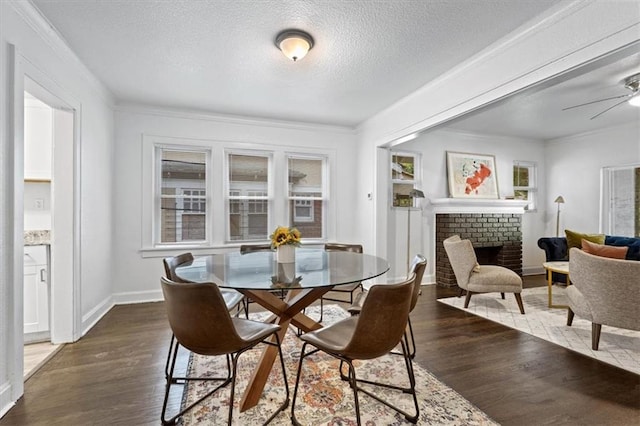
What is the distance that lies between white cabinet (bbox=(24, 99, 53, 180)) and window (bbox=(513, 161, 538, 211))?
7124mm

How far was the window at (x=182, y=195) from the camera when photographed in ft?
14.1

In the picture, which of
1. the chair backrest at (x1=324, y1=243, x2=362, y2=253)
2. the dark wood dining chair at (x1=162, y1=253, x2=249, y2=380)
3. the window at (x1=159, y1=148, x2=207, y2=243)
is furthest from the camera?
the window at (x1=159, y1=148, x2=207, y2=243)

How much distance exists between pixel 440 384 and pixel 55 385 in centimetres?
270

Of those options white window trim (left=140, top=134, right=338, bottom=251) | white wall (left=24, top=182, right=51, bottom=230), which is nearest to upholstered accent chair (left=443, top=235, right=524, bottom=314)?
white window trim (left=140, top=134, right=338, bottom=251)

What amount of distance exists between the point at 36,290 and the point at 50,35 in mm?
2245

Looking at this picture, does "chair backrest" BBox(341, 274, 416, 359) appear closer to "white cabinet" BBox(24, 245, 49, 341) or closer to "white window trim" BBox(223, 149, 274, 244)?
"white cabinet" BBox(24, 245, 49, 341)

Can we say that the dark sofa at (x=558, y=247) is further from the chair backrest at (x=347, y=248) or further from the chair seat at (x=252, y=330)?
the chair seat at (x=252, y=330)

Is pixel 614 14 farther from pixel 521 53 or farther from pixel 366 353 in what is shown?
pixel 366 353

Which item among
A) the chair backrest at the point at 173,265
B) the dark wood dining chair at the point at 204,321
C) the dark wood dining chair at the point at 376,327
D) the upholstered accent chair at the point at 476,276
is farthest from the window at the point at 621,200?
the chair backrest at the point at 173,265

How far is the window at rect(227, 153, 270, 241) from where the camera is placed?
4586mm

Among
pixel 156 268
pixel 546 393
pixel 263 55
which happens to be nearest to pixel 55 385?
pixel 156 268

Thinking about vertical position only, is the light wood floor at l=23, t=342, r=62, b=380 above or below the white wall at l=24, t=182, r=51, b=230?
below

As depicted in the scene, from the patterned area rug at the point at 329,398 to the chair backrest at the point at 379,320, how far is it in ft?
1.66

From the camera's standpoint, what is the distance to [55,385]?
215cm
